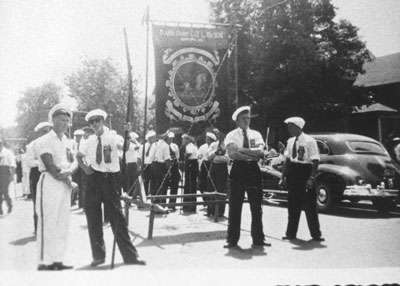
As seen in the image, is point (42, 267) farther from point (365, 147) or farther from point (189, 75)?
point (365, 147)

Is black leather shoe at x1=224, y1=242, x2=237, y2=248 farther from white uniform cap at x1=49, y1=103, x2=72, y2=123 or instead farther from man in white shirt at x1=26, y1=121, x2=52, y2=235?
white uniform cap at x1=49, y1=103, x2=72, y2=123

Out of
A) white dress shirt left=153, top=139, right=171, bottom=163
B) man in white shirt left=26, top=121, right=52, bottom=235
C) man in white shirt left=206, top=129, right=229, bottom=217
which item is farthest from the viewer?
white dress shirt left=153, top=139, right=171, bottom=163

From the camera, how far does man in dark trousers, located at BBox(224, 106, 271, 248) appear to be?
4.22 meters

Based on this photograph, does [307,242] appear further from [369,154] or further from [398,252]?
[369,154]

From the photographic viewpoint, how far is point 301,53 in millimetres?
5340

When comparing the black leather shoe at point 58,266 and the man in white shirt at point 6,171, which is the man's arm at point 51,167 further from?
the black leather shoe at point 58,266

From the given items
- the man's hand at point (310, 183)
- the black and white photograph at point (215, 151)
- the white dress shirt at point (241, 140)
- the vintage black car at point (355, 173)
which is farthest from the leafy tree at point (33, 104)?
the vintage black car at point (355, 173)

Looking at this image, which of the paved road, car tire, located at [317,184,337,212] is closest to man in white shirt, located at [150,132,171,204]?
the paved road

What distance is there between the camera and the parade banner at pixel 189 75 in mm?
4555

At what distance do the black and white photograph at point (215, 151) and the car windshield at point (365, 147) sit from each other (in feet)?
0.06

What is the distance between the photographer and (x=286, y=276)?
3.43 metres

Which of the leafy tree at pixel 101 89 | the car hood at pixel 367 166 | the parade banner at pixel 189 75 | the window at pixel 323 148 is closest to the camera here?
the leafy tree at pixel 101 89

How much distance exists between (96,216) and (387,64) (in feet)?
13.7

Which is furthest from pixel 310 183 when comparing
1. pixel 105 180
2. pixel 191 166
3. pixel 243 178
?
pixel 191 166
